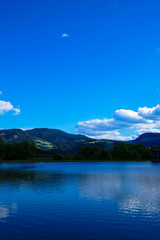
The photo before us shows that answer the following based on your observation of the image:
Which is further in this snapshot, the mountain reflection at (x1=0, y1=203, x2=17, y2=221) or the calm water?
the mountain reflection at (x1=0, y1=203, x2=17, y2=221)

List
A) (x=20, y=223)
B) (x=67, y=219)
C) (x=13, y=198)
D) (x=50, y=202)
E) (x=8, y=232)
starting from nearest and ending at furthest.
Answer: (x=8, y=232)
(x=20, y=223)
(x=67, y=219)
(x=50, y=202)
(x=13, y=198)

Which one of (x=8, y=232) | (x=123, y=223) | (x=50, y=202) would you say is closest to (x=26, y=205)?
(x=50, y=202)

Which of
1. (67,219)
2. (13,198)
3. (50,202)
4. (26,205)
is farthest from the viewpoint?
(13,198)

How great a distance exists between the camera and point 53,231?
21.3 metres

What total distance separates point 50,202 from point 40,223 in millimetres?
10701

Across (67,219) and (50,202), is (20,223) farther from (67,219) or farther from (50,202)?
(50,202)

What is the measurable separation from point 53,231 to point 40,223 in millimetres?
3087

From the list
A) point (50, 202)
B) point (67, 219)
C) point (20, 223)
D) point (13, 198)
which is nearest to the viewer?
point (20, 223)

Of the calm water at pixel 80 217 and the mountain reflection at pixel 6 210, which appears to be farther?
Result: the mountain reflection at pixel 6 210

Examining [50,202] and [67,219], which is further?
[50,202]

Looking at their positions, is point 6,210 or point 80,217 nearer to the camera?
point 80,217

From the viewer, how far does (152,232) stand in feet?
68.4

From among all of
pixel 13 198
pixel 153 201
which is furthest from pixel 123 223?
pixel 13 198

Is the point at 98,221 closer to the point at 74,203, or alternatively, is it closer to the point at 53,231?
the point at 53,231
